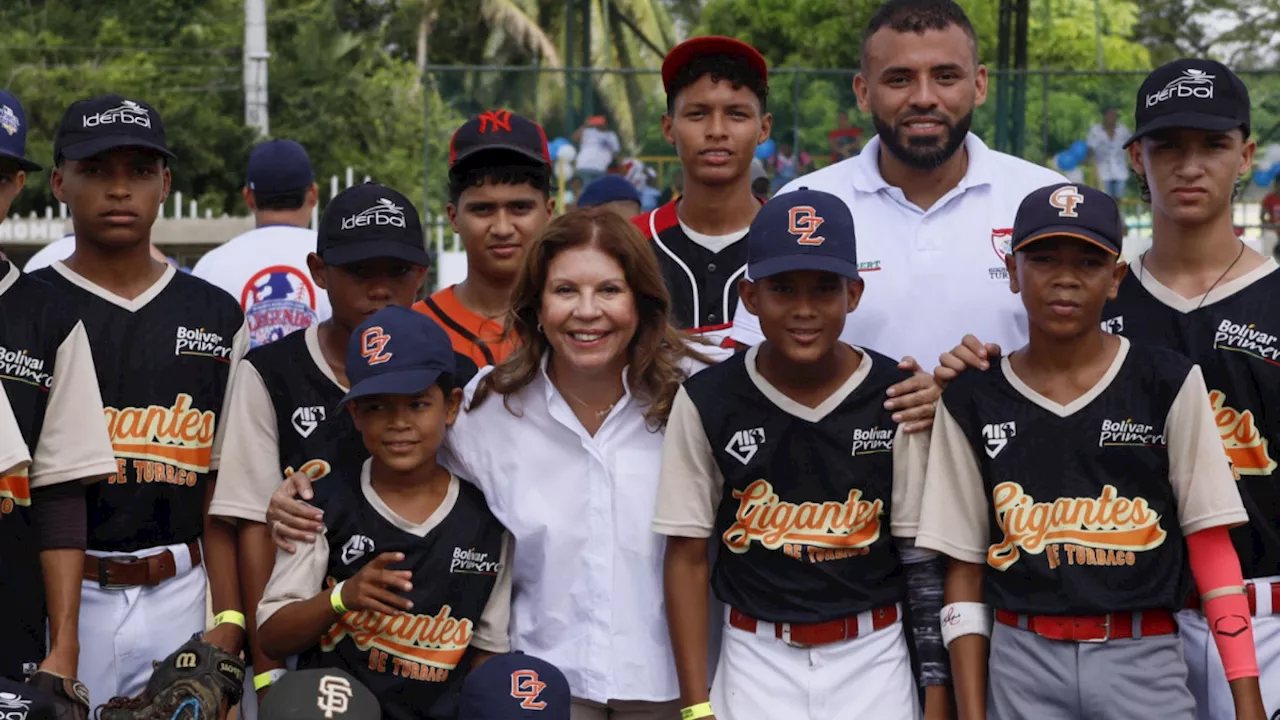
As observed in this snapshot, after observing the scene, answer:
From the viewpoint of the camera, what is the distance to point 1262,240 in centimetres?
2067

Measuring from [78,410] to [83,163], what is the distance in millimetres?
917

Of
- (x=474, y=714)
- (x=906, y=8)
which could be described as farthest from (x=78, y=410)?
(x=906, y=8)

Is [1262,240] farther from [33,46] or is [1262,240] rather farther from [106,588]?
[33,46]

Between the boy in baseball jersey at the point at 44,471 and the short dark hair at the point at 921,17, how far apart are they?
9.16 feet

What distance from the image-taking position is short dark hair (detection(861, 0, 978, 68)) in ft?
17.3

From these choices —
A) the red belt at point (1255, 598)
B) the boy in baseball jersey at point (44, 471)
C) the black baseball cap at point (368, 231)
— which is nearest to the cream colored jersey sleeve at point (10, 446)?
the boy in baseball jersey at point (44, 471)

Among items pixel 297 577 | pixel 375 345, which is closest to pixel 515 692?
pixel 297 577

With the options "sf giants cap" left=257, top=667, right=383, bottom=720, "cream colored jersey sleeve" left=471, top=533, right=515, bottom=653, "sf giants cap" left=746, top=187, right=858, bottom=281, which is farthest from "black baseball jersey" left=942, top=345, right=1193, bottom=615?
"sf giants cap" left=257, top=667, right=383, bottom=720

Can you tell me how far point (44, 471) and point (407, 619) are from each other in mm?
1229

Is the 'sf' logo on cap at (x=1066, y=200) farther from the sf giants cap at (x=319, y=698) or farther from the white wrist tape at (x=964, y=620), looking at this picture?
the sf giants cap at (x=319, y=698)

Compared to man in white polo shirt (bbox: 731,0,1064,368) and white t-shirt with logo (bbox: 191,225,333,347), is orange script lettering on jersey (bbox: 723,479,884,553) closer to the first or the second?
man in white polo shirt (bbox: 731,0,1064,368)

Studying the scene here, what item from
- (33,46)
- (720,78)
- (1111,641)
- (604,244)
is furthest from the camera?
(33,46)

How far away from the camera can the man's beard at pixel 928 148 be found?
16.9ft

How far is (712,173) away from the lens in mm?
5719
